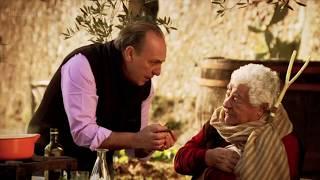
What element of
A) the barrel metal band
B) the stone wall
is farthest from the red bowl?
the stone wall

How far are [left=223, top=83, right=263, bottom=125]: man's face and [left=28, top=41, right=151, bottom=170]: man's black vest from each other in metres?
0.59

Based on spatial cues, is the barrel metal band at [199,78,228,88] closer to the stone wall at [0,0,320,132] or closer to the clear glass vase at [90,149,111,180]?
the stone wall at [0,0,320,132]

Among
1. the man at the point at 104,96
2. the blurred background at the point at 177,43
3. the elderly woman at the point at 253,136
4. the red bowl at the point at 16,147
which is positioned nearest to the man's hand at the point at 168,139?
the man at the point at 104,96

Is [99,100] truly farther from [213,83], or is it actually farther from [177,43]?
[177,43]

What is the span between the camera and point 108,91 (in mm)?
3342

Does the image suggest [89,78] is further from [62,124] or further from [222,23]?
[222,23]

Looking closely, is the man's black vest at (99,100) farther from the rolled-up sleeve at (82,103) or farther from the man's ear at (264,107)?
the man's ear at (264,107)

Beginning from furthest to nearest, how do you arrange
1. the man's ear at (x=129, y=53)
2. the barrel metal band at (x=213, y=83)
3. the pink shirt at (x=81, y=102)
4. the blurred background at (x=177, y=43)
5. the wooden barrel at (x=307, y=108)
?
the blurred background at (x=177, y=43) < the barrel metal band at (x=213, y=83) < the wooden barrel at (x=307, y=108) < the man's ear at (x=129, y=53) < the pink shirt at (x=81, y=102)

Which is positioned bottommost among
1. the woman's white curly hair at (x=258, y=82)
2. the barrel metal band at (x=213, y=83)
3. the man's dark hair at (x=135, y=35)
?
the barrel metal band at (x=213, y=83)

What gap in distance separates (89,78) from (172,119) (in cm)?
245

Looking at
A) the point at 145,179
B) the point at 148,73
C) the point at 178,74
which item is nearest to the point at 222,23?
the point at 178,74

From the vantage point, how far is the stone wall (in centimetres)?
509

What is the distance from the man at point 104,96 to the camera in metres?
3.14

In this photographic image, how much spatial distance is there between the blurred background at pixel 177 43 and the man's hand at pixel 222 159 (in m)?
1.45
